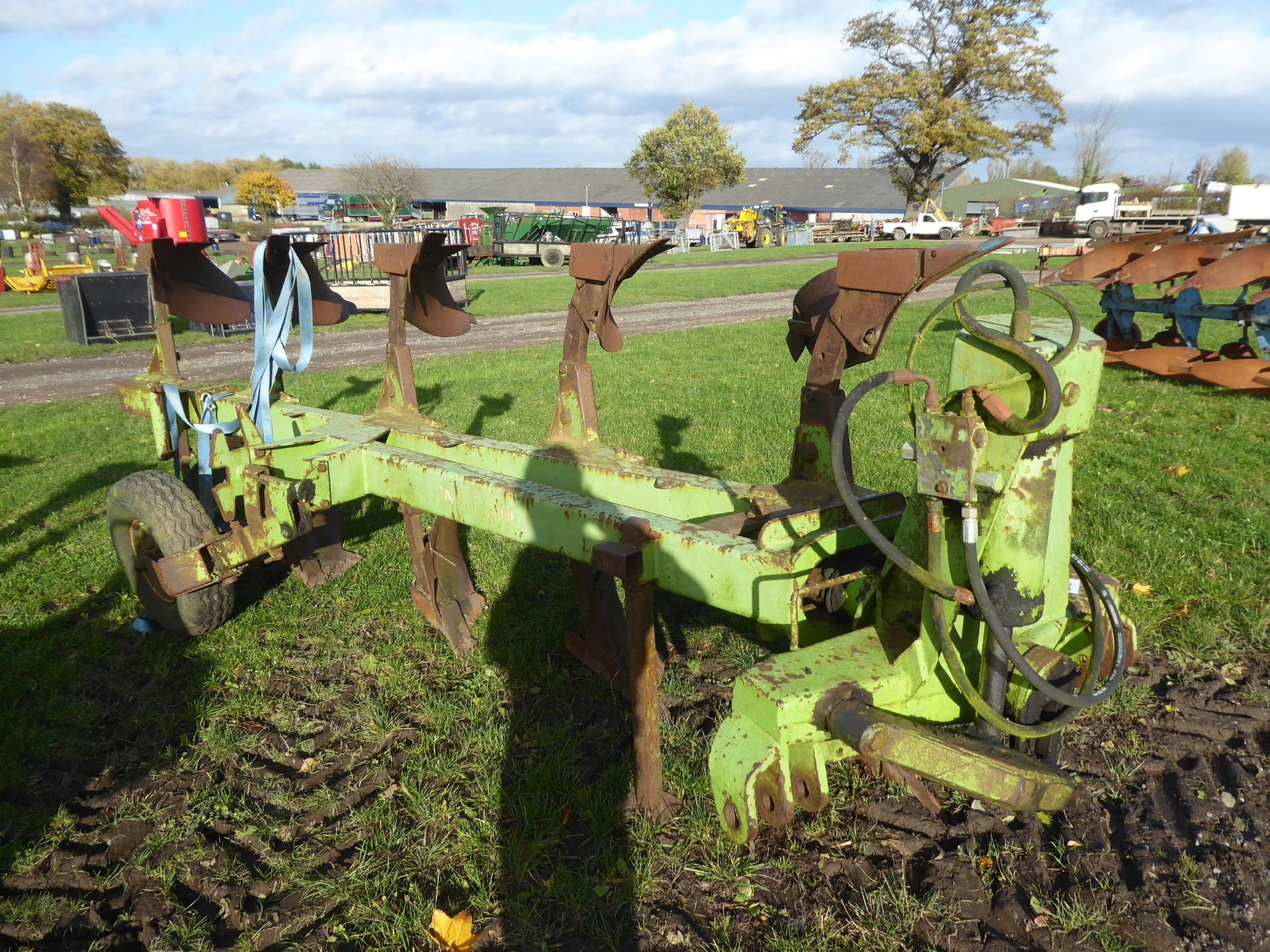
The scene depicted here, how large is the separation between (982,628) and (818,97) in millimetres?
51918

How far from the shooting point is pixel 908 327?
40.7 ft

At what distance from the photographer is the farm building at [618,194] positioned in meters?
62.8

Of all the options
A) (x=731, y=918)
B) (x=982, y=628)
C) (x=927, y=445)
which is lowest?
(x=731, y=918)

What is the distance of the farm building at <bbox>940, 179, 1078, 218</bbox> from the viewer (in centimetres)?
6481

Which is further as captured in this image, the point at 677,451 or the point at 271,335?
the point at 677,451

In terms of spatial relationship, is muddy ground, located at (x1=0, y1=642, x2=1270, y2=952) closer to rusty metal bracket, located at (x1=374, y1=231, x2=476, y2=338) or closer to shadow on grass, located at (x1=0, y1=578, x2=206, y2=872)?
shadow on grass, located at (x1=0, y1=578, x2=206, y2=872)

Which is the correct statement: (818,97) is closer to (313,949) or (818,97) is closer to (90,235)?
(90,235)

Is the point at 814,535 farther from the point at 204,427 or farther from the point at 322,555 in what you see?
the point at 322,555

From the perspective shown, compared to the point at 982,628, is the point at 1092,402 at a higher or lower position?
higher

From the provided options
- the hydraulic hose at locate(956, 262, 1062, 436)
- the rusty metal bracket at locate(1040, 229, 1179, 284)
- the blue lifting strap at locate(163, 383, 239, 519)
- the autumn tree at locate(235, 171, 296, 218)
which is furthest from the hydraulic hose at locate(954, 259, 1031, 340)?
the autumn tree at locate(235, 171, 296, 218)

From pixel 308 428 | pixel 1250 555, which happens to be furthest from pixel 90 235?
pixel 1250 555

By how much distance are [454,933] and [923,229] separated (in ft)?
154

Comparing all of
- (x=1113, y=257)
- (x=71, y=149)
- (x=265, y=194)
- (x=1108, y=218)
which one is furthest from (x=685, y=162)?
(x=1113, y=257)

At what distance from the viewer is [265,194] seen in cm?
6669
